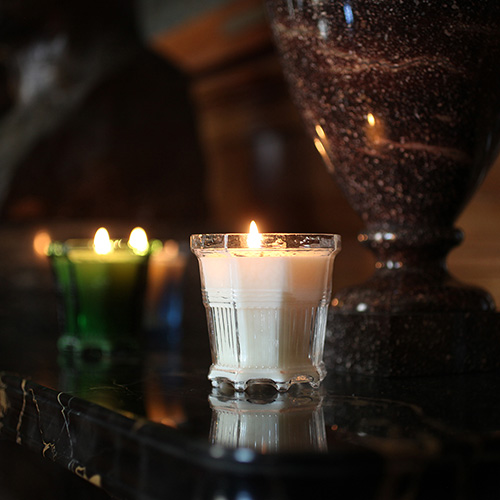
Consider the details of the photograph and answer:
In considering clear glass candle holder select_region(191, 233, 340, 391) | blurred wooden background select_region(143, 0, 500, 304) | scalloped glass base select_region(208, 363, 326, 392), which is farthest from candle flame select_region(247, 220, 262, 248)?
blurred wooden background select_region(143, 0, 500, 304)

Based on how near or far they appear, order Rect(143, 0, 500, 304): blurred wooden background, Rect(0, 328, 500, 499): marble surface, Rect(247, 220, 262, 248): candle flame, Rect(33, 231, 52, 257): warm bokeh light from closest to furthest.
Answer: Rect(0, 328, 500, 499): marble surface → Rect(247, 220, 262, 248): candle flame → Rect(33, 231, 52, 257): warm bokeh light → Rect(143, 0, 500, 304): blurred wooden background

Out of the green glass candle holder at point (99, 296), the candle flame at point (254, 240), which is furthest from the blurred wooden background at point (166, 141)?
the candle flame at point (254, 240)

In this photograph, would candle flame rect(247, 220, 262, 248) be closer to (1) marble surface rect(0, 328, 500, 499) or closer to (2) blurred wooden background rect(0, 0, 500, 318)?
(1) marble surface rect(0, 328, 500, 499)

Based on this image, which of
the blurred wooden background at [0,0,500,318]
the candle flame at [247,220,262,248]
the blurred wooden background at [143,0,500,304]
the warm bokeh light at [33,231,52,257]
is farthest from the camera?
the blurred wooden background at [143,0,500,304]

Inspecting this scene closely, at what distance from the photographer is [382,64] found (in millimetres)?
707

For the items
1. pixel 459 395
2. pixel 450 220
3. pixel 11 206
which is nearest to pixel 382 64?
pixel 450 220

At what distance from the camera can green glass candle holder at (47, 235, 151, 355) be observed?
0.92 m

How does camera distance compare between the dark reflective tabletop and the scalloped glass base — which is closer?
the dark reflective tabletop

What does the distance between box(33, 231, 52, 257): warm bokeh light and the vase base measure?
2.53ft

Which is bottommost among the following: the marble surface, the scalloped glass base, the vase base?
the marble surface

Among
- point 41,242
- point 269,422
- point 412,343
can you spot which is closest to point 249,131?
point 41,242

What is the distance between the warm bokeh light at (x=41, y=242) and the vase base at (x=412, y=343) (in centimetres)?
77

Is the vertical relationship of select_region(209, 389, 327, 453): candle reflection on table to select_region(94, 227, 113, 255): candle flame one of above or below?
below

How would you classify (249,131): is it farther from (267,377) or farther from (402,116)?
(267,377)
